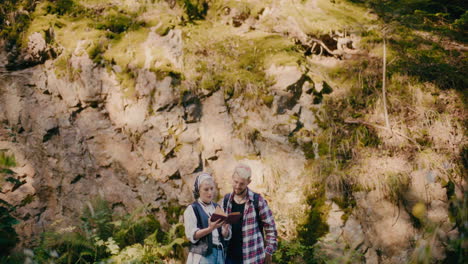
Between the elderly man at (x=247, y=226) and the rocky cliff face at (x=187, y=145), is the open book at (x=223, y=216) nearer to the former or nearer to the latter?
the elderly man at (x=247, y=226)

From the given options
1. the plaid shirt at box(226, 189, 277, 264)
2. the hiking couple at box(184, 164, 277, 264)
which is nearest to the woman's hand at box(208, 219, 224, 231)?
the hiking couple at box(184, 164, 277, 264)

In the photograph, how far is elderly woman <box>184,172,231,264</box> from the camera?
10.1ft

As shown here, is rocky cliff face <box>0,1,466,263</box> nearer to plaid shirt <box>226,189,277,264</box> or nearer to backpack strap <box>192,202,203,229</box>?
plaid shirt <box>226,189,277,264</box>

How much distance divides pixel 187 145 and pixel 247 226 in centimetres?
261

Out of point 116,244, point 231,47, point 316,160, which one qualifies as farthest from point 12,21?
point 316,160

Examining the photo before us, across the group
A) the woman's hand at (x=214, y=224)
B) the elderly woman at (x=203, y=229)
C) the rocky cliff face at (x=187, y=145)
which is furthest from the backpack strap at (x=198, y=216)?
the rocky cliff face at (x=187, y=145)

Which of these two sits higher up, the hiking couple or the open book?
the open book

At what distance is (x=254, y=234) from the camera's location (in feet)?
10.7

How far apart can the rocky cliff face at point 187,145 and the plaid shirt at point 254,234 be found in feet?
5.72

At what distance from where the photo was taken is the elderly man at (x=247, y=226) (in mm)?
3207

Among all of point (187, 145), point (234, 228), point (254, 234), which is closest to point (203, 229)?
point (234, 228)

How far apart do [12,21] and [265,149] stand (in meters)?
6.01

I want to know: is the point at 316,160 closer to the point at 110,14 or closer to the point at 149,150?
the point at 149,150

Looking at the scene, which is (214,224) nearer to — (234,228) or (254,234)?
(234,228)
